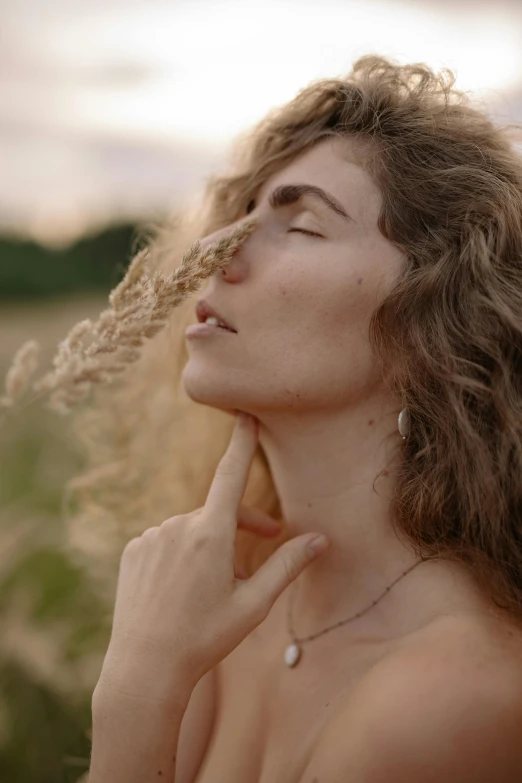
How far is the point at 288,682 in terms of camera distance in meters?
2.13

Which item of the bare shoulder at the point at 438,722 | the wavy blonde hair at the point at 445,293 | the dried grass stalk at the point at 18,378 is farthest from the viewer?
the wavy blonde hair at the point at 445,293

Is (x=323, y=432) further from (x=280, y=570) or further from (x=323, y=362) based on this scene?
(x=280, y=570)

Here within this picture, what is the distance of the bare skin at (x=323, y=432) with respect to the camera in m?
1.94

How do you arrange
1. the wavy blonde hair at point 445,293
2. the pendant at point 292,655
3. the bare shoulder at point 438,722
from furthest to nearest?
the pendant at point 292,655 → the wavy blonde hair at point 445,293 → the bare shoulder at point 438,722

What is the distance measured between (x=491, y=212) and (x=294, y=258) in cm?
56

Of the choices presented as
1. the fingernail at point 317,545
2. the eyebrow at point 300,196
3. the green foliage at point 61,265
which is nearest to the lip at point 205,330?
the eyebrow at point 300,196

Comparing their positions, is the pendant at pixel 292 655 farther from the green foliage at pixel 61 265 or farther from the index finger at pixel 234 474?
the green foliage at pixel 61 265

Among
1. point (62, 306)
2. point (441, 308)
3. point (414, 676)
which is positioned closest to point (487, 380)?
point (441, 308)

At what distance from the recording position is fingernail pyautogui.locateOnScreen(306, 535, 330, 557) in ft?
6.77

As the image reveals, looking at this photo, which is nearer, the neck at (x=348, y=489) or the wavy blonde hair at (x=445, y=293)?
the wavy blonde hair at (x=445, y=293)

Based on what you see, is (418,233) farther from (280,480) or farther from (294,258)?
(280,480)

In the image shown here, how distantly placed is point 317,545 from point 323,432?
31 cm

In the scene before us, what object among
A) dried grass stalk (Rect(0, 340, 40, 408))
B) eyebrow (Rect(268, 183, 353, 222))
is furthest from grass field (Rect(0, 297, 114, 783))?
dried grass stalk (Rect(0, 340, 40, 408))

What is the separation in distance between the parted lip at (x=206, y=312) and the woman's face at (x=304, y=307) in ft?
0.06
